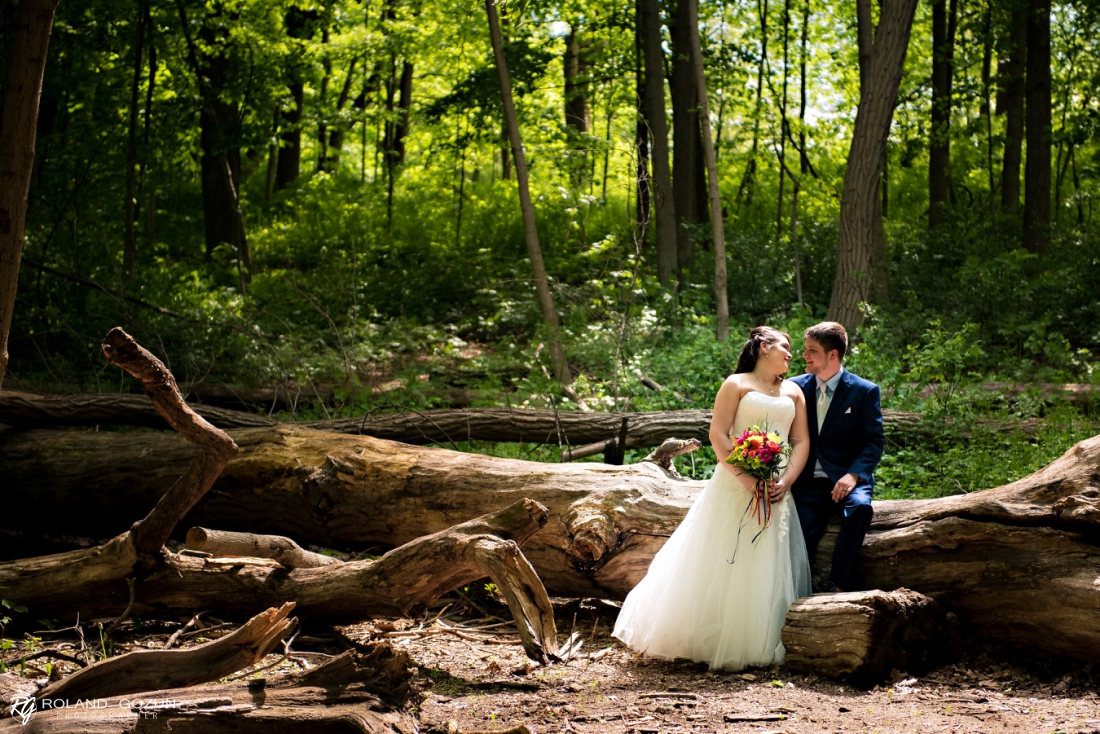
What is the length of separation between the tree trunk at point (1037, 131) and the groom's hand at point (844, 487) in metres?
12.8

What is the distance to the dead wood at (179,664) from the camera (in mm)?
4102

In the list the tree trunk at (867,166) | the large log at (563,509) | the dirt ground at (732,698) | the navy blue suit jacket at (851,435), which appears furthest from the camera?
the tree trunk at (867,166)

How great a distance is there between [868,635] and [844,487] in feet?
3.23

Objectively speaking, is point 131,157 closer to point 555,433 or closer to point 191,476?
point 555,433

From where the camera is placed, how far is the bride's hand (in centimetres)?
536

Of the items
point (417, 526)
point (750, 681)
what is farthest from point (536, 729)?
point (417, 526)

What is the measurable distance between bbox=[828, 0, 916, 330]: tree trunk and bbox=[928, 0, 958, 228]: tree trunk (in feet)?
14.6

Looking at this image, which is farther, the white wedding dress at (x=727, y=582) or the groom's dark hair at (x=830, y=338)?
the groom's dark hair at (x=830, y=338)

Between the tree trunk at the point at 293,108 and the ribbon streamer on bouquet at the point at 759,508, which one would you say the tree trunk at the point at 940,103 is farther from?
the ribbon streamer on bouquet at the point at 759,508

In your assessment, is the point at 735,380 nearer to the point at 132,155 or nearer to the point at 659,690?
the point at 659,690

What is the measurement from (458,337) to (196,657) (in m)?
11.3

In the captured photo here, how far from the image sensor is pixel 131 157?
1412 cm

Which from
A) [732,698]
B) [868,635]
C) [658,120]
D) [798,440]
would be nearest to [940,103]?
[658,120]

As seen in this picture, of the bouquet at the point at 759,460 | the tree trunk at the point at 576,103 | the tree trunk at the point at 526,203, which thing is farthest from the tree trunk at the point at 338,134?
the bouquet at the point at 759,460
